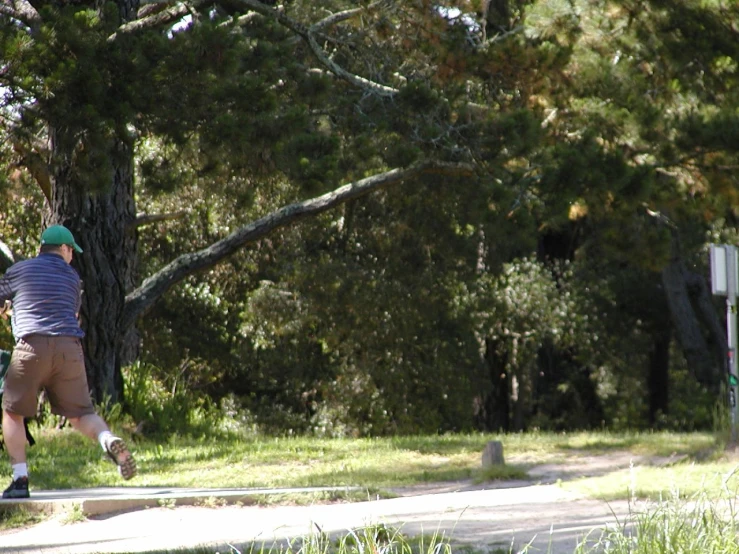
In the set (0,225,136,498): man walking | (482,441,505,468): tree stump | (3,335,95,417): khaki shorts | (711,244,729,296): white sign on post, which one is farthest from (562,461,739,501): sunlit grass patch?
(3,335,95,417): khaki shorts

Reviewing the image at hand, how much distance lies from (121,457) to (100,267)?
6.28 metres

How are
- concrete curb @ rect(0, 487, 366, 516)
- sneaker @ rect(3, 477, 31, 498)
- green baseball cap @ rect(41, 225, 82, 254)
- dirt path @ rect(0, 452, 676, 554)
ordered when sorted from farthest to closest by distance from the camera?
1. green baseball cap @ rect(41, 225, 82, 254)
2. sneaker @ rect(3, 477, 31, 498)
3. concrete curb @ rect(0, 487, 366, 516)
4. dirt path @ rect(0, 452, 676, 554)

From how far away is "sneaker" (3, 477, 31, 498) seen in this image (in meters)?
7.63

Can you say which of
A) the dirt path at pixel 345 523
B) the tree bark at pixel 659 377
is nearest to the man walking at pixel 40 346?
the dirt path at pixel 345 523

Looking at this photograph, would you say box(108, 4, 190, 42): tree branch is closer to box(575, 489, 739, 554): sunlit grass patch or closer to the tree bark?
box(575, 489, 739, 554): sunlit grass patch

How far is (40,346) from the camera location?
770cm

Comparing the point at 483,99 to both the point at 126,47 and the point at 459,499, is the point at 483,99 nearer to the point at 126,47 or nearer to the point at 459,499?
the point at 126,47

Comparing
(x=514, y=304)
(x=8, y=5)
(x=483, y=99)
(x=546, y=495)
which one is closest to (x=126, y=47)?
(x=8, y=5)

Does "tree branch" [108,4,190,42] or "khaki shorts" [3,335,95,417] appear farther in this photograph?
"tree branch" [108,4,190,42]

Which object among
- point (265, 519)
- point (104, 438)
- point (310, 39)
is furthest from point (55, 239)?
point (310, 39)

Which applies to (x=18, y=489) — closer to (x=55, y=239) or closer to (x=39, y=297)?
(x=39, y=297)

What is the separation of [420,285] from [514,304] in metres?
2.34

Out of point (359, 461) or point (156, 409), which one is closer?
point (359, 461)

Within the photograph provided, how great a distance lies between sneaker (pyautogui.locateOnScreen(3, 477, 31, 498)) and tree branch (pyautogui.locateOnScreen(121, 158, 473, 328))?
6393mm
